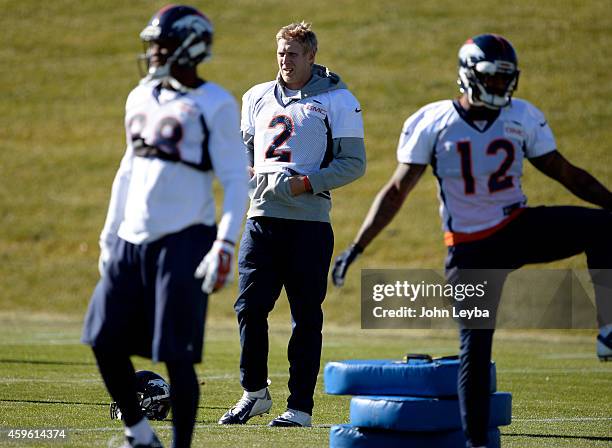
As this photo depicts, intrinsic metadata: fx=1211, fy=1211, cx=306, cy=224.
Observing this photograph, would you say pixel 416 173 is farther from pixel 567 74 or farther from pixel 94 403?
pixel 567 74

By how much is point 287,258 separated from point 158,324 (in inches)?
81.7

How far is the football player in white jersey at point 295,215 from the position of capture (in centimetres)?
656

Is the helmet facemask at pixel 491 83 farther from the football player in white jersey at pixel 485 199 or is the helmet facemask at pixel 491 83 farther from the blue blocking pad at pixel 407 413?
the blue blocking pad at pixel 407 413

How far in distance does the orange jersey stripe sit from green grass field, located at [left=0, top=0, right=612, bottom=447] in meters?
1.29

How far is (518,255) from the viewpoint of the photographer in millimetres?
5016

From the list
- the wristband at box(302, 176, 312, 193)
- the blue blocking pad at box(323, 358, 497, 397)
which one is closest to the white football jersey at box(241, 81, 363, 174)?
the wristband at box(302, 176, 312, 193)

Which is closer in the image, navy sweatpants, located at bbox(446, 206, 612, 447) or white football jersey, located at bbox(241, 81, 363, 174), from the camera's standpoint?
navy sweatpants, located at bbox(446, 206, 612, 447)

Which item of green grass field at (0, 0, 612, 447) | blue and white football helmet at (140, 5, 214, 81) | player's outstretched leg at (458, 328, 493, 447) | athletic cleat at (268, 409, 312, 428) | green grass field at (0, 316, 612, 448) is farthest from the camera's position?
green grass field at (0, 0, 612, 447)

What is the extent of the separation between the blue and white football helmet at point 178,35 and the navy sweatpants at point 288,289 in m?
1.93

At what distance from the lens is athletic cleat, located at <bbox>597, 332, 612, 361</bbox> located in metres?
4.84

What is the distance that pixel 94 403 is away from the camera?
7395mm

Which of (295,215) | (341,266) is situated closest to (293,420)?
(295,215)

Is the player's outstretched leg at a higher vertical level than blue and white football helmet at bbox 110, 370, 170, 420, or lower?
higher

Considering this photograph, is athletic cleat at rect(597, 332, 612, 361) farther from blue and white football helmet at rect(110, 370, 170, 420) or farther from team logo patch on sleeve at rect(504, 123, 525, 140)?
blue and white football helmet at rect(110, 370, 170, 420)
